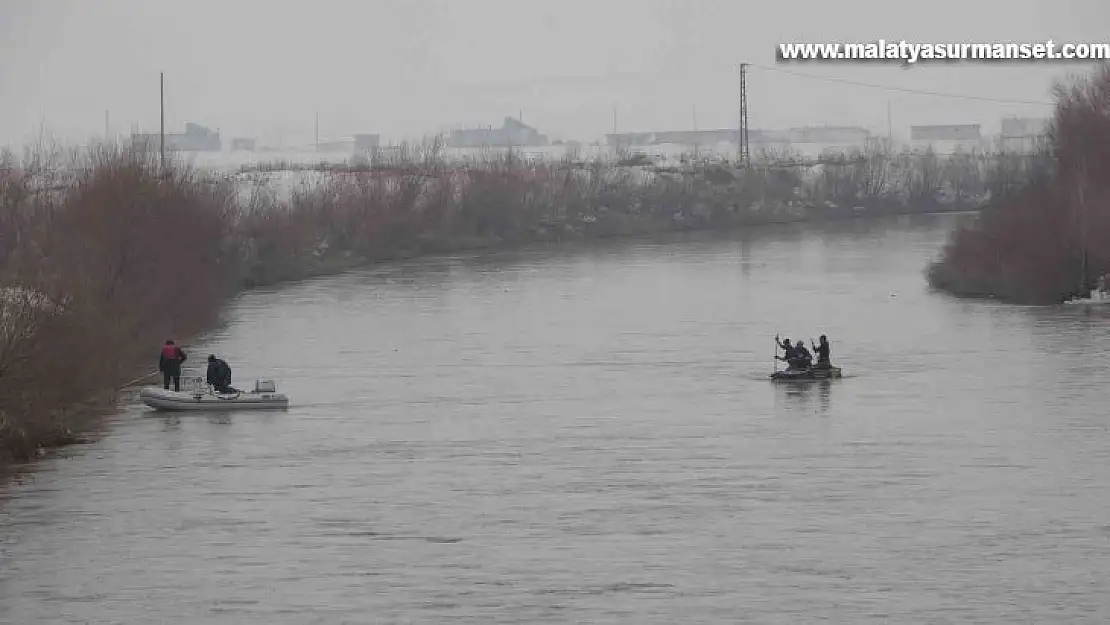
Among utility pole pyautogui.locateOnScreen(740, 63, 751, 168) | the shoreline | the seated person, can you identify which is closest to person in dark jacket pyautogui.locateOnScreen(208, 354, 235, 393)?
the seated person

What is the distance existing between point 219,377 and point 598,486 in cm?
1097

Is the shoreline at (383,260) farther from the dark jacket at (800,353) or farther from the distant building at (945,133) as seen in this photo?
the distant building at (945,133)

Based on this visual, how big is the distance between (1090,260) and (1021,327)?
25.9 ft

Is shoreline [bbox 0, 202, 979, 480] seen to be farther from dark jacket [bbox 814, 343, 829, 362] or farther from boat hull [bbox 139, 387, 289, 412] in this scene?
dark jacket [bbox 814, 343, 829, 362]

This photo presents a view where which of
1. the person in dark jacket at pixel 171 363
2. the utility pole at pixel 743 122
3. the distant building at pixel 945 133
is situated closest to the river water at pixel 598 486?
the person in dark jacket at pixel 171 363

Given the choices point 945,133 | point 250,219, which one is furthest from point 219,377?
point 945,133

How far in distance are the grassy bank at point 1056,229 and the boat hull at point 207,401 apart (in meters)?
29.1


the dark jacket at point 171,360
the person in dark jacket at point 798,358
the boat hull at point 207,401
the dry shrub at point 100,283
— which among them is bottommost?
the boat hull at point 207,401

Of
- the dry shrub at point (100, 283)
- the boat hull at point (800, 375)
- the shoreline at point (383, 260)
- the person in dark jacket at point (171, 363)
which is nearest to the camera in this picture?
the dry shrub at point (100, 283)

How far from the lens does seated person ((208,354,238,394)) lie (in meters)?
37.5

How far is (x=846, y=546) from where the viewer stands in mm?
24422

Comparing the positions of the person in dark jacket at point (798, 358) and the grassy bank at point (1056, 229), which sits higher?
the grassy bank at point (1056, 229)

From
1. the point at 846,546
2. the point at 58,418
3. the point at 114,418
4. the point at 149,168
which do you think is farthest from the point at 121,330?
the point at 846,546

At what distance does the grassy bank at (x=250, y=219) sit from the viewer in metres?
34.2
